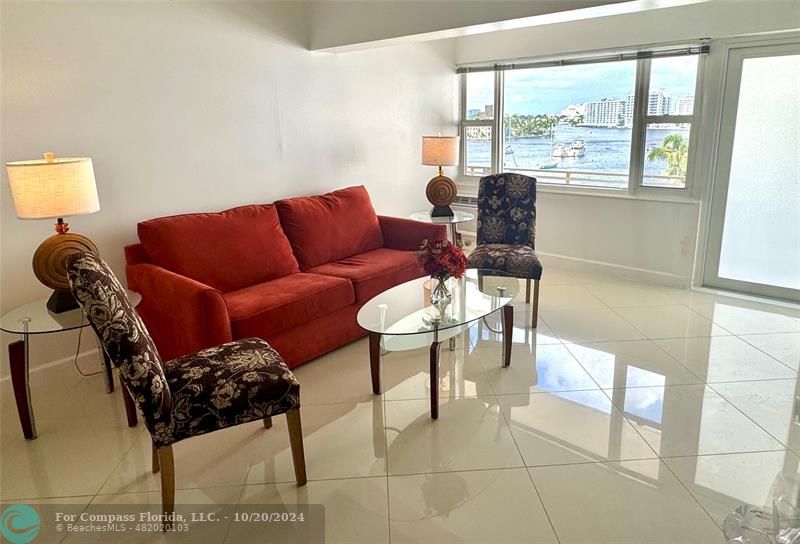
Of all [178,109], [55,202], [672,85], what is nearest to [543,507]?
[55,202]

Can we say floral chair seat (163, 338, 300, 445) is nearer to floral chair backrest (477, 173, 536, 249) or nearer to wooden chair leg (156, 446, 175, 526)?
wooden chair leg (156, 446, 175, 526)

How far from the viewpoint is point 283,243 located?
3.58 meters

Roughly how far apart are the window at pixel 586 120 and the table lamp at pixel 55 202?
404 centimetres

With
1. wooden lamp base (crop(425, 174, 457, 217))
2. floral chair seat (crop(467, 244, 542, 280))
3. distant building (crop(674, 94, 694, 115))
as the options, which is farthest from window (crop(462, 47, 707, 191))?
floral chair seat (crop(467, 244, 542, 280))

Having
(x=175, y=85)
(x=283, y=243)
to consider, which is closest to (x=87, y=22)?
(x=175, y=85)

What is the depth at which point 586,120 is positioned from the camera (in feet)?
16.0

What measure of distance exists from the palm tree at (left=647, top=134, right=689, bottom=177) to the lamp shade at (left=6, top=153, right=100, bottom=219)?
422cm

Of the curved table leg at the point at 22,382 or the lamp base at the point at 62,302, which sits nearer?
the curved table leg at the point at 22,382

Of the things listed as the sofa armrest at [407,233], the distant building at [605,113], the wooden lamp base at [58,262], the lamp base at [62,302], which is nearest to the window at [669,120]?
the distant building at [605,113]

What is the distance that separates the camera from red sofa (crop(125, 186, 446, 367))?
109 inches

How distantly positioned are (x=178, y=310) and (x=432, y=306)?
131 cm

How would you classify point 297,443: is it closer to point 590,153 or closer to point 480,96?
point 590,153

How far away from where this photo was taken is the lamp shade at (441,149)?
465 centimetres

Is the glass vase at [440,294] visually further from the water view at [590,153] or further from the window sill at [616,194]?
the water view at [590,153]
